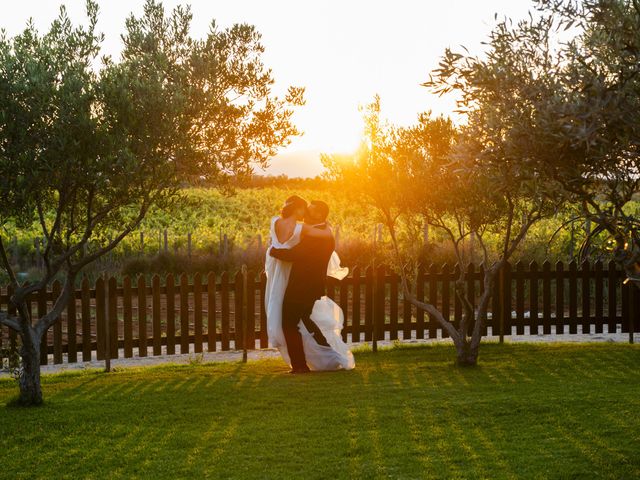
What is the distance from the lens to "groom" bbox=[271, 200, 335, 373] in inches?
439

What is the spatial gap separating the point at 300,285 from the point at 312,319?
0.58 meters

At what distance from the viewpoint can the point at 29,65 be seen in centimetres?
842

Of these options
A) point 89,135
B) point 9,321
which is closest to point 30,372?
point 9,321

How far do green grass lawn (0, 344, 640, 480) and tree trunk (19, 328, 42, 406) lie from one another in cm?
16

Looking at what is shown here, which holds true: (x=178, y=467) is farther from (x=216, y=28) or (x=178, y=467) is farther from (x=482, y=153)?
(x=216, y=28)

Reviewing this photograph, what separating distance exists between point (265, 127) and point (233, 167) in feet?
3.75

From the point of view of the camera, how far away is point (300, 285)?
1119cm

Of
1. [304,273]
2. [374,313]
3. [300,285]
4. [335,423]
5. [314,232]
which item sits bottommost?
[335,423]

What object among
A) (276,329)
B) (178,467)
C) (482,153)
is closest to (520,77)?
(482,153)

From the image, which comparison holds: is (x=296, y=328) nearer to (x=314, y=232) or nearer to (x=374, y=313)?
(x=314, y=232)

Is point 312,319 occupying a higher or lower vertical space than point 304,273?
lower

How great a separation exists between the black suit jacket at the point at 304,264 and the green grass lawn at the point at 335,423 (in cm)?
109

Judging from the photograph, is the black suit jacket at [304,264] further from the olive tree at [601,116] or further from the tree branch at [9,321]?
the olive tree at [601,116]

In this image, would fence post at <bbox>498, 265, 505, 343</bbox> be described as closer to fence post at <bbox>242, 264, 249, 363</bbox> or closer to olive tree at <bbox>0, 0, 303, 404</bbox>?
fence post at <bbox>242, 264, 249, 363</bbox>
